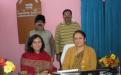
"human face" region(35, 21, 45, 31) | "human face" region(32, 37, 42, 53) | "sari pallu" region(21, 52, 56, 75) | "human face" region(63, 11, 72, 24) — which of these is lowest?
"sari pallu" region(21, 52, 56, 75)

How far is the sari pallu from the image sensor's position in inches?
156

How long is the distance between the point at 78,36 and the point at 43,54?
22.5 inches

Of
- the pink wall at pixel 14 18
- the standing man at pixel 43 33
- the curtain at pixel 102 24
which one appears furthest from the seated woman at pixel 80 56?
the pink wall at pixel 14 18

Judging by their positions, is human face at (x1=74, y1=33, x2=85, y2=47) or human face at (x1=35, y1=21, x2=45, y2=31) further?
human face at (x1=35, y1=21, x2=45, y2=31)

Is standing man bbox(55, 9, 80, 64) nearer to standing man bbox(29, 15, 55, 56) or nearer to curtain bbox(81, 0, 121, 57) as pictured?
standing man bbox(29, 15, 55, 56)

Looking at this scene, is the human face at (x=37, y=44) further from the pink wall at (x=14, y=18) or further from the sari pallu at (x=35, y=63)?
the pink wall at (x=14, y=18)

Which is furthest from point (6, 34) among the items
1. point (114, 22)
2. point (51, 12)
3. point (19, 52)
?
point (114, 22)

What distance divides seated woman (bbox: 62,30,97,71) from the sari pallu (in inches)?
9.4

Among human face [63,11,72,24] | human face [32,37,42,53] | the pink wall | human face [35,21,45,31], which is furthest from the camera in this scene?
the pink wall

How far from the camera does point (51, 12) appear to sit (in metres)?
6.14

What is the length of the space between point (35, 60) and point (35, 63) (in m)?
0.05

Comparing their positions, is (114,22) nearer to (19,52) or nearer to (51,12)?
(51,12)

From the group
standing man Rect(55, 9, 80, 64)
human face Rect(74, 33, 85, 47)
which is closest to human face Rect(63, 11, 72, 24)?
standing man Rect(55, 9, 80, 64)

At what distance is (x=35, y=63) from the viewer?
4027 mm
